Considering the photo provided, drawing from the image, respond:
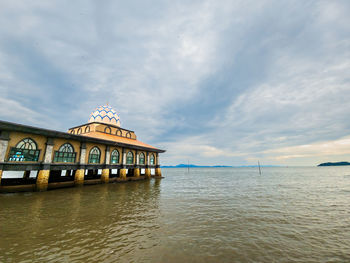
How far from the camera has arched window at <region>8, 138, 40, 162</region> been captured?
16.7 m

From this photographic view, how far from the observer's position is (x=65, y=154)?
21578mm

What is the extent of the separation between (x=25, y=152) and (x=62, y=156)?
401cm

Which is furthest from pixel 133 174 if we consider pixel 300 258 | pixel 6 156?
pixel 300 258

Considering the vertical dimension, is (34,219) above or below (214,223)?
above

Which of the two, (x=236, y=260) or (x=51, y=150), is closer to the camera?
(x=236, y=260)

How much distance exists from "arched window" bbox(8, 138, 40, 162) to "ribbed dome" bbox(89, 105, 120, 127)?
1683 centimetres

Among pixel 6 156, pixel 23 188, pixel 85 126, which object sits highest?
pixel 85 126

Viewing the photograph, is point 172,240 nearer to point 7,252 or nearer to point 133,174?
point 7,252

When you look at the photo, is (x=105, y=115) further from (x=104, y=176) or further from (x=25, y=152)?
(x=25, y=152)

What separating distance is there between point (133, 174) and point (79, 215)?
2608cm

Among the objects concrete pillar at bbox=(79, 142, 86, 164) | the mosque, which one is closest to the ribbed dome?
the mosque

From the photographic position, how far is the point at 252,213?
11031 mm

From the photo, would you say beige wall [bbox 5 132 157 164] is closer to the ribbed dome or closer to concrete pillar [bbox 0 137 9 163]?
concrete pillar [bbox 0 137 9 163]

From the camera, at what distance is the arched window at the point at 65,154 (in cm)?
2066
